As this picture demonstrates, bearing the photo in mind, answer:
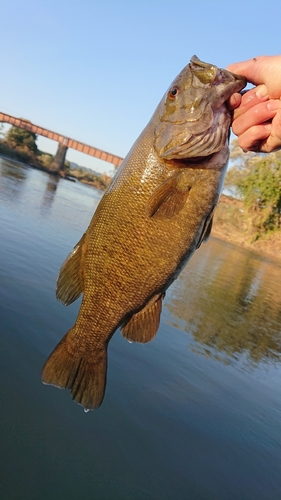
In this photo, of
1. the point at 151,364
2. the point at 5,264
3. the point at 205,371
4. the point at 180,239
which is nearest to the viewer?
the point at 180,239

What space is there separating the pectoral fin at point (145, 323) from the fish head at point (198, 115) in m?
1.05

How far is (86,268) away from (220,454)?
2.88 metres

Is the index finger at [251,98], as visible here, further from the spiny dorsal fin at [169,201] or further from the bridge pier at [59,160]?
the bridge pier at [59,160]

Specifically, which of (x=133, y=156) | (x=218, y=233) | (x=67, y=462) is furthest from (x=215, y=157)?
(x=218, y=233)

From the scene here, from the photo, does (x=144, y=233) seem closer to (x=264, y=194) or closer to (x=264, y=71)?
(x=264, y=71)

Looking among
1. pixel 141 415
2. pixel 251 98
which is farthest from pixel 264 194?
pixel 251 98

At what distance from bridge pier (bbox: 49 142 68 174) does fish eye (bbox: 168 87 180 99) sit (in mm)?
64431

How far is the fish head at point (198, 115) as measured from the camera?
259cm

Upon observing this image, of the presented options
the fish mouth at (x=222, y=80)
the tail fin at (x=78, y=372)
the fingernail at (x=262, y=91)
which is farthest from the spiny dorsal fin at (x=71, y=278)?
the fingernail at (x=262, y=91)

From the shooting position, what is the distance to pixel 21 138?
224 feet

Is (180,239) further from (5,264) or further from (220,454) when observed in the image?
(5,264)

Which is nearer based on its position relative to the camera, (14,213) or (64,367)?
(64,367)

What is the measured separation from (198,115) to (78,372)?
6.59ft

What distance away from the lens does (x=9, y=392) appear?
4031mm
